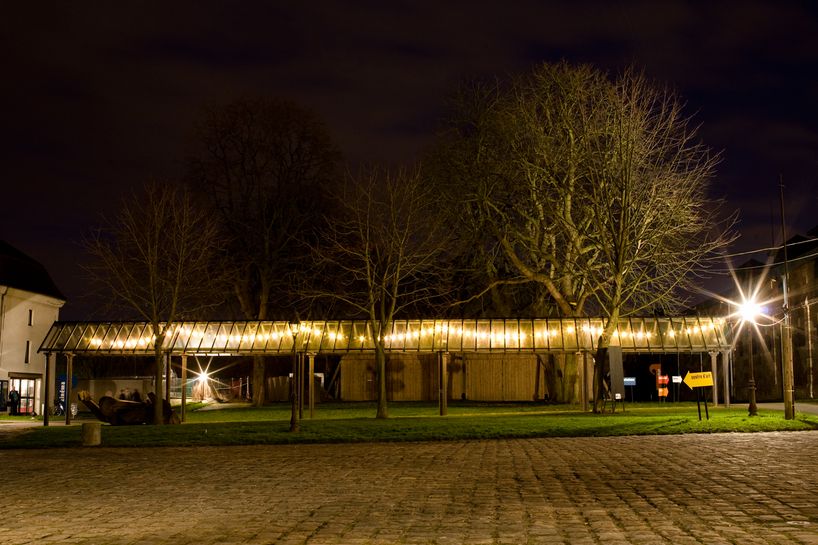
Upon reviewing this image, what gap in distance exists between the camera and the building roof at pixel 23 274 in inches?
2007

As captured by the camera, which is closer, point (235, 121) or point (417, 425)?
point (417, 425)

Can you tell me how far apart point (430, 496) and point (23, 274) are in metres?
46.9

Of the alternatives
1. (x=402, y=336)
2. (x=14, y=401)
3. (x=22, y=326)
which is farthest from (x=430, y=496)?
(x=22, y=326)

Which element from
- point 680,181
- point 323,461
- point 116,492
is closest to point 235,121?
point 680,181

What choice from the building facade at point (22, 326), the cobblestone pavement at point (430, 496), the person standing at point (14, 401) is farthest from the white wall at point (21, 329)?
the cobblestone pavement at point (430, 496)

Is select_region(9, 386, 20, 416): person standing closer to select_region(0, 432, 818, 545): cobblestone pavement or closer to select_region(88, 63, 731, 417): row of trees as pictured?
select_region(88, 63, 731, 417): row of trees

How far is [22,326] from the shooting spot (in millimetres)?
51219

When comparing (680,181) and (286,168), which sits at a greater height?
(286,168)

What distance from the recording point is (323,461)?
18.5 m

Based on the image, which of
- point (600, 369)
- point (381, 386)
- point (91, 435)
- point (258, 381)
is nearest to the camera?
point (91, 435)

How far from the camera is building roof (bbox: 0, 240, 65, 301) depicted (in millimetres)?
50966

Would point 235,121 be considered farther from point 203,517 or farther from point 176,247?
point 203,517

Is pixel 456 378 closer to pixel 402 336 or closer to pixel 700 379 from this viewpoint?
pixel 402 336

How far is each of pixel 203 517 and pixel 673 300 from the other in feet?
97.7
